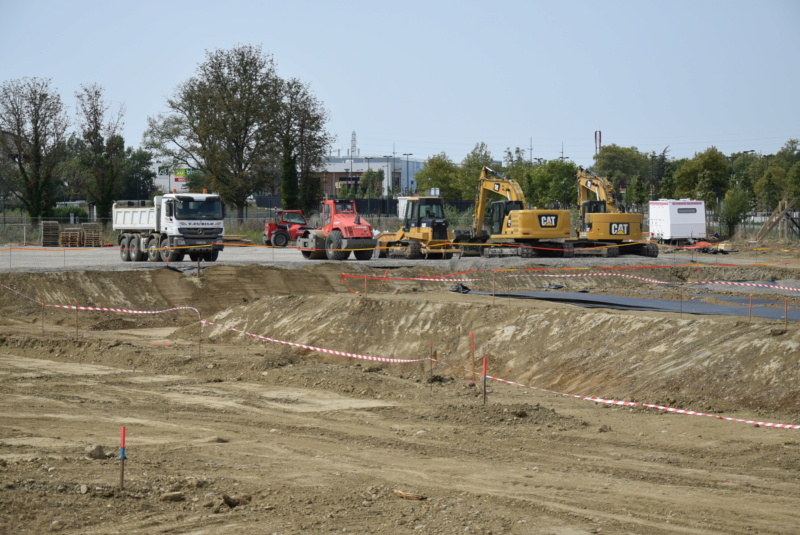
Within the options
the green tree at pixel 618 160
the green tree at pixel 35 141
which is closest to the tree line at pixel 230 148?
the green tree at pixel 35 141

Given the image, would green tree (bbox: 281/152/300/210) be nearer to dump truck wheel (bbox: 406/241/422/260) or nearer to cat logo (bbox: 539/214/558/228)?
dump truck wheel (bbox: 406/241/422/260)

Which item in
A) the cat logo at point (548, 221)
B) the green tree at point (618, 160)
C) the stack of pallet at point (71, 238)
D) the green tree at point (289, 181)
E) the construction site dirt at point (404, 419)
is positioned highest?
the green tree at point (618, 160)

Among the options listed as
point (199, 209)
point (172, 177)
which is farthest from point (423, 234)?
point (172, 177)

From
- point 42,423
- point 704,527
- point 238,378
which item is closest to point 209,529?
point 704,527

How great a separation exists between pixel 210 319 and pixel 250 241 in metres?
32.9

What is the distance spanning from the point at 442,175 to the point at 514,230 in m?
54.3

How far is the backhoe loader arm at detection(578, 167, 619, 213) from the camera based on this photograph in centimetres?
4084

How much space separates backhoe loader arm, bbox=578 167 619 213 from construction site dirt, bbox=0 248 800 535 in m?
15.1

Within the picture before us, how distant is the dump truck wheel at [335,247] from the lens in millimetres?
37750

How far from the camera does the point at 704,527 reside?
786 cm

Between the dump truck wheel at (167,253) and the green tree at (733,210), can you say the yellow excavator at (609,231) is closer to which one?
the dump truck wheel at (167,253)

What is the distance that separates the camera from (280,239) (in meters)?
50.7

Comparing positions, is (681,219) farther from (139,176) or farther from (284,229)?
(139,176)

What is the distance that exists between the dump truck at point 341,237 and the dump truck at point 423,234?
118 cm
